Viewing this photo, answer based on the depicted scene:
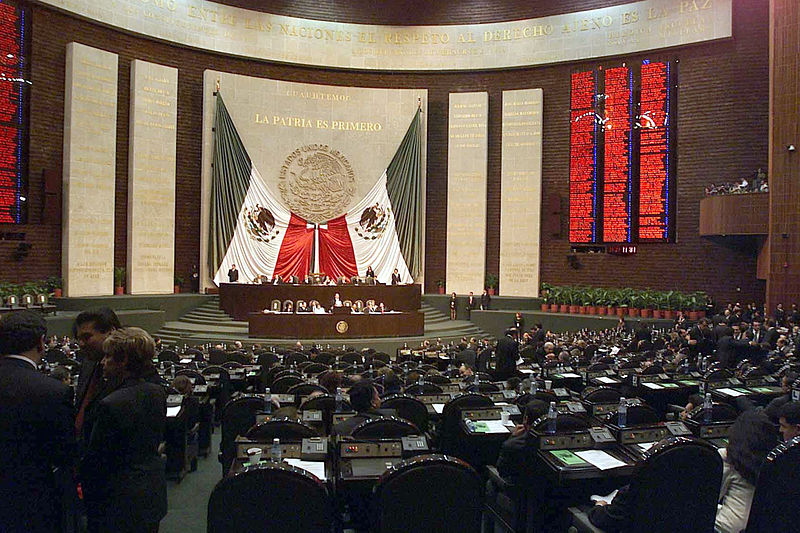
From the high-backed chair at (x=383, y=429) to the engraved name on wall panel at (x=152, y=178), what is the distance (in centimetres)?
1693

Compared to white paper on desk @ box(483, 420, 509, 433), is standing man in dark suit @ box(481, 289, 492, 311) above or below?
above

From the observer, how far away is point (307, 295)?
1734 centimetres

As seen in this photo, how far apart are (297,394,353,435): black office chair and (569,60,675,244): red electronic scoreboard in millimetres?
16518

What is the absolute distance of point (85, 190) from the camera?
1845 centimetres

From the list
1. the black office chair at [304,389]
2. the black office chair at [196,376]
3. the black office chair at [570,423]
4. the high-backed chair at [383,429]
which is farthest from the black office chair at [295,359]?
the black office chair at [570,423]

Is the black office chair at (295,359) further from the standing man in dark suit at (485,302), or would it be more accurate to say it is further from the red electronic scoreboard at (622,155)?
the red electronic scoreboard at (622,155)

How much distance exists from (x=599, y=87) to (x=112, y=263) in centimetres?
1608

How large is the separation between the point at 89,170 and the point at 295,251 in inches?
270

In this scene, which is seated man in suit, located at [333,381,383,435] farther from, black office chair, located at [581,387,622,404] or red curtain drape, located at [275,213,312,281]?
red curtain drape, located at [275,213,312,281]

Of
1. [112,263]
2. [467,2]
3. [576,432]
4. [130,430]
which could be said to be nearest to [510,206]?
[467,2]

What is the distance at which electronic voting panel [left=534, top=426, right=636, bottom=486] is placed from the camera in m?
3.82

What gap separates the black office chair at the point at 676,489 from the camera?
3217mm

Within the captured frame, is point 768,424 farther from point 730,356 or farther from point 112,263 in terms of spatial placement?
point 112,263

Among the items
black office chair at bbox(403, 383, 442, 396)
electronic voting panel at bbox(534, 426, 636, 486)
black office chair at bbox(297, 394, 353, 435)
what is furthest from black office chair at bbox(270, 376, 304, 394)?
electronic voting panel at bbox(534, 426, 636, 486)
